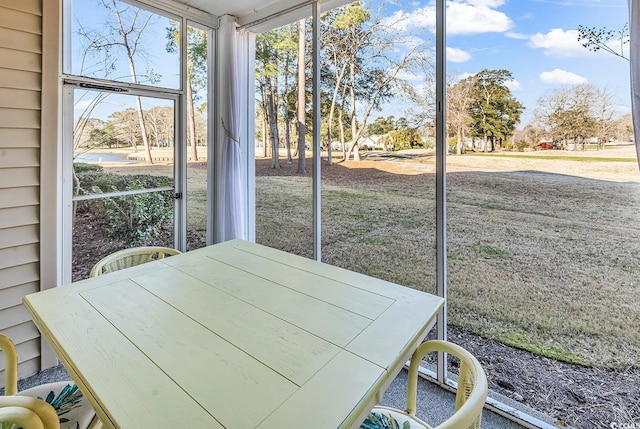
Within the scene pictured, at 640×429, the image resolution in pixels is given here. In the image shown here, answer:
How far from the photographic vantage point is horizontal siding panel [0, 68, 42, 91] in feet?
5.81

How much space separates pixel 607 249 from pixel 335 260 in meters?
1.79

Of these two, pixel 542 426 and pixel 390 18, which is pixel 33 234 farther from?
pixel 542 426

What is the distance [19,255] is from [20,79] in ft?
3.34

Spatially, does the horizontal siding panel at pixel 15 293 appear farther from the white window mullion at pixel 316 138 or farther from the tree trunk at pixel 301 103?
the tree trunk at pixel 301 103

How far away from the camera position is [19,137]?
184cm

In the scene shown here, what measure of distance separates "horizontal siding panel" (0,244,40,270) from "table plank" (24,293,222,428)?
1056mm

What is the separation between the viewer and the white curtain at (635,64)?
119cm

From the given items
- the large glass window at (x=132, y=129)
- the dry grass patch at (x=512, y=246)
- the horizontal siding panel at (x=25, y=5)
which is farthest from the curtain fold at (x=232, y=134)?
the horizontal siding panel at (x=25, y=5)

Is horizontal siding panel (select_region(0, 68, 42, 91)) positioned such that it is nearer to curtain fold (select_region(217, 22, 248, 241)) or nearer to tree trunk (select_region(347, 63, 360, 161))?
curtain fold (select_region(217, 22, 248, 241))

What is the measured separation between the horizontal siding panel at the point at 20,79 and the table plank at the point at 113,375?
1.42 m

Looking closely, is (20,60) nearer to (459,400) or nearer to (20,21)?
(20,21)

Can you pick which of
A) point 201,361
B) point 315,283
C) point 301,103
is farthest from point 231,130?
point 201,361

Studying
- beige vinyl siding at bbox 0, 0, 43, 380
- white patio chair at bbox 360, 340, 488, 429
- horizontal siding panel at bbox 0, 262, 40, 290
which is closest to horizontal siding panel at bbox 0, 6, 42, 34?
beige vinyl siding at bbox 0, 0, 43, 380

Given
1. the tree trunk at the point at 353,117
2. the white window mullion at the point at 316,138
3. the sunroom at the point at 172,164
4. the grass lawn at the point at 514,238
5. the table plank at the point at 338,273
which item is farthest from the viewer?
the tree trunk at the point at 353,117
